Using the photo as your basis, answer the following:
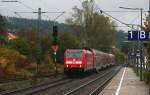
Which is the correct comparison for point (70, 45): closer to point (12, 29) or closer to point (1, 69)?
point (1, 69)

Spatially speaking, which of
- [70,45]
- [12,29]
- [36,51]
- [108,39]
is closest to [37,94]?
[36,51]

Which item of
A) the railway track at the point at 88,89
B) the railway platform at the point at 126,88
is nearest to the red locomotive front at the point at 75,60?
the railway track at the point at 88,89

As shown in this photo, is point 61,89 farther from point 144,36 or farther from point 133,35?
point 133,35

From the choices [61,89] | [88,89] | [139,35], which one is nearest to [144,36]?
[139,35]

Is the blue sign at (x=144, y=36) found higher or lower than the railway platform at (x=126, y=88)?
higher

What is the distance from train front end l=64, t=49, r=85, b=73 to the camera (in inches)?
2191

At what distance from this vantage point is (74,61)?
2211 inches

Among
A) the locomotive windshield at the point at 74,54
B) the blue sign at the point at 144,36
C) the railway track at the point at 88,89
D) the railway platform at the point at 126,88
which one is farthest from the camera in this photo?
the locomotive windshield at the point at 74,54

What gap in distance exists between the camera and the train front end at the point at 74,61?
55650 mm

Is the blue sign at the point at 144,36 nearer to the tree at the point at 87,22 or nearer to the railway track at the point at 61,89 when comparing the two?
the railway track at the point at 61,89

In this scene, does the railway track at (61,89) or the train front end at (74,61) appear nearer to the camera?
the railway track at (61,89)

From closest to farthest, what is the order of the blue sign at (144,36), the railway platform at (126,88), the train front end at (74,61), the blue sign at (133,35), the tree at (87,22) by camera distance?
the railway platform at (126,88)
the blue sign at (144,36)
the blue sign at (133,35)
the train front end at (74,61)
the tree at (87,22)

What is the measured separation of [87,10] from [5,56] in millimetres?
55948

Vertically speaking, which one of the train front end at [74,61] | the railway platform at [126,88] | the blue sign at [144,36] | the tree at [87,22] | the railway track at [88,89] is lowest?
the railway track at [88,89]
